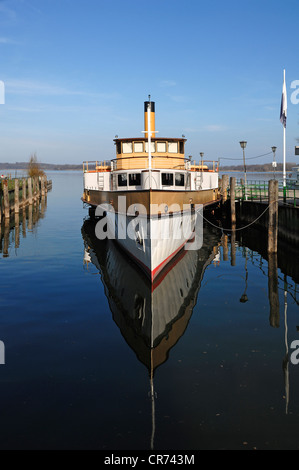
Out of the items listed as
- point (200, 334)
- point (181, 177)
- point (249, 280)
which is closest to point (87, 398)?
point (200, 334)

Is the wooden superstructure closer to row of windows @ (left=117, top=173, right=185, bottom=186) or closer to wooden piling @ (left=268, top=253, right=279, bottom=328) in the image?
row of windows @ (left=117, top=173, right=185, bottom=186)

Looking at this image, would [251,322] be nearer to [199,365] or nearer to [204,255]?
[199,365]

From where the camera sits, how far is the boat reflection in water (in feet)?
32.4

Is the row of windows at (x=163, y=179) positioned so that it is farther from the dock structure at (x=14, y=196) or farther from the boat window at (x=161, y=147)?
the dock structure at (x=14, y=196)

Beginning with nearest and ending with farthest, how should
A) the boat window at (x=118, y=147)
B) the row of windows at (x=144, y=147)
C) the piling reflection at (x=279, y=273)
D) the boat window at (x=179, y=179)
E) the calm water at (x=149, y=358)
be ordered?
the calm water at (x=149, y=358) → the piling reflection at (x=279, y=273) → the boat window at (x=179, y=179) → the row of windows at (x=144, y=147) → the boat window at (x=118, y=147)

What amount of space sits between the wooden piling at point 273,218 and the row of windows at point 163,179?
505 cm

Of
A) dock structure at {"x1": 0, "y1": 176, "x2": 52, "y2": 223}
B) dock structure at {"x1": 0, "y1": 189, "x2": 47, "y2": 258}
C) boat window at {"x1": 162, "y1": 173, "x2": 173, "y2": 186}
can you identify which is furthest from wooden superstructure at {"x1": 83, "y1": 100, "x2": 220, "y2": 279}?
dock structure at {"x1": 0, "y1": 176, "x2": 52, "y2": 223}

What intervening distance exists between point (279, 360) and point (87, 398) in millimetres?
4375

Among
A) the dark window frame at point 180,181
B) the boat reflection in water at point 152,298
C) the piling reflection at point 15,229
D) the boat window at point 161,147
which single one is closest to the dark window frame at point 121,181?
the dark window frame at point 180,181

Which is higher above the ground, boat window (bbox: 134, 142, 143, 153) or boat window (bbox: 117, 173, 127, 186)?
boat window (bbox: 134, 142, 143, 153)

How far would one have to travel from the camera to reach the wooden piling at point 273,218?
62.3ft

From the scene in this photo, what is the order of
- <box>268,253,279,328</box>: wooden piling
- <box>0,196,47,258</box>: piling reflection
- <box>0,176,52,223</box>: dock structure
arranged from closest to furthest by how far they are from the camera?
<box>268,253,279,328</box>: wooden piling → <box>0,196,47,258</box>: piling reflection → <box>0,176,52,223</box>: dock structure

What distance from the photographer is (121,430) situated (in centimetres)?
634

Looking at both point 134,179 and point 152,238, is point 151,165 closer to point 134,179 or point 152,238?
point 134,179
